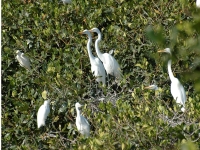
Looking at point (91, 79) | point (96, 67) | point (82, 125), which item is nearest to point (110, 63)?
point (96, 67)

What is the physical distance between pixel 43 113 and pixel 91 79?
98 centimetres

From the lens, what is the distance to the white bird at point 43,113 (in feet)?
13.3

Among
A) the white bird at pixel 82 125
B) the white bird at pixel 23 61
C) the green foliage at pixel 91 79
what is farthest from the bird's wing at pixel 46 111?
the white bird at pixel 23 61

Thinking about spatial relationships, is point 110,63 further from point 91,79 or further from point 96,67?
point 91,79

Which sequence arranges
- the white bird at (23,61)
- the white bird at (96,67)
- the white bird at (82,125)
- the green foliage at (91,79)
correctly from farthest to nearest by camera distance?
→ the white bird at (23,61) → the white bird at (96,67) → the white bird at (82,125) → the green foliage at (91,79)

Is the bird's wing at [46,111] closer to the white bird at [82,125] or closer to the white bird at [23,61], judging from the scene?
the white bird at [82,125]

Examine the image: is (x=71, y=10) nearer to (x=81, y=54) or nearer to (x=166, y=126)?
(x=81, y=54)

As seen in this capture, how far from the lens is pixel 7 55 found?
5.53 m

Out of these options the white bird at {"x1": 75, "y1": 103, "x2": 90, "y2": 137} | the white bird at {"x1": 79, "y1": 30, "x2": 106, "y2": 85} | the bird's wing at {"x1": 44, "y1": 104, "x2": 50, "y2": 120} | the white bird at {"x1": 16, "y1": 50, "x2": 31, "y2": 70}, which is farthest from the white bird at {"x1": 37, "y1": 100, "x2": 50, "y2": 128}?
the white bird at {"x1": 16, "y1": 50, "x2": 31, "y2": 70}

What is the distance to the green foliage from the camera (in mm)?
3262

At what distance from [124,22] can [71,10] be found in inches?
27.9

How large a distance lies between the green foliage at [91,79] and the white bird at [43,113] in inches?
3.4

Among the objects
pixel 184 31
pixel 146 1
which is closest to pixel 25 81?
pixel 146 1

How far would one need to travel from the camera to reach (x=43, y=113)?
4051mm
